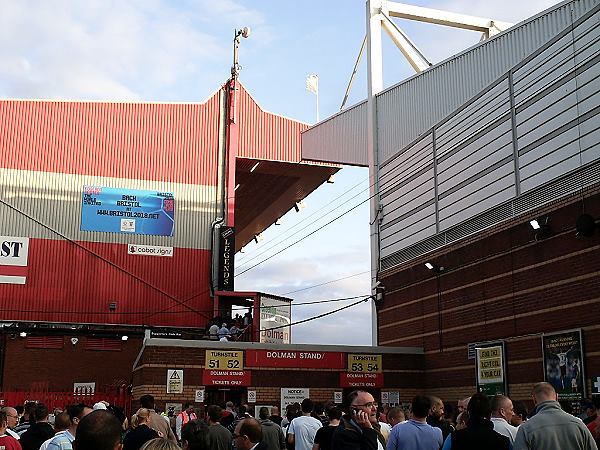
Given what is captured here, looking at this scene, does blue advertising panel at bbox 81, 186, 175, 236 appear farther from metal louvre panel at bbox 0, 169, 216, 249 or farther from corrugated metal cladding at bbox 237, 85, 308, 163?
corrugated metal cladding at bbox 237, 85, 308, 163

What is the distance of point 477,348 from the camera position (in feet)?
65.3

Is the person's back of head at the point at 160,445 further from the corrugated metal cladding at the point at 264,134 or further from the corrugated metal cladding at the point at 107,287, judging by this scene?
the corrugated metal cladding at the point at 264,134

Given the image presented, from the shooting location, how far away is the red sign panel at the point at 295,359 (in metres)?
21.7

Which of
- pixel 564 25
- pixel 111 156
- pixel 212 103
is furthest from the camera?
pixel 212 103

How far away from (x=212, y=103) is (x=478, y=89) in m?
14.7

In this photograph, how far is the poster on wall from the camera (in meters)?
15.6

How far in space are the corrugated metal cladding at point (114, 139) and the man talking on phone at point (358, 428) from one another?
26908mm

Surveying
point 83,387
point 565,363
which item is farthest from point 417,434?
point 83,387

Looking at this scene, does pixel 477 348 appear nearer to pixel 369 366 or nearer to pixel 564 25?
pixel 369 366

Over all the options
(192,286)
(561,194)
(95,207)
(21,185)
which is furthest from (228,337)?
(561,194)

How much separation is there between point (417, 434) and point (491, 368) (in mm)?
13329

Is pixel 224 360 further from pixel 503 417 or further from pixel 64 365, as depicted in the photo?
pixel 503 417

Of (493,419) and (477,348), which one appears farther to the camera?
(477,348)

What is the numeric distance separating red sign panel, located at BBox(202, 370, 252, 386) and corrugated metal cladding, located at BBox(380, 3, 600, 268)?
21.9ft
